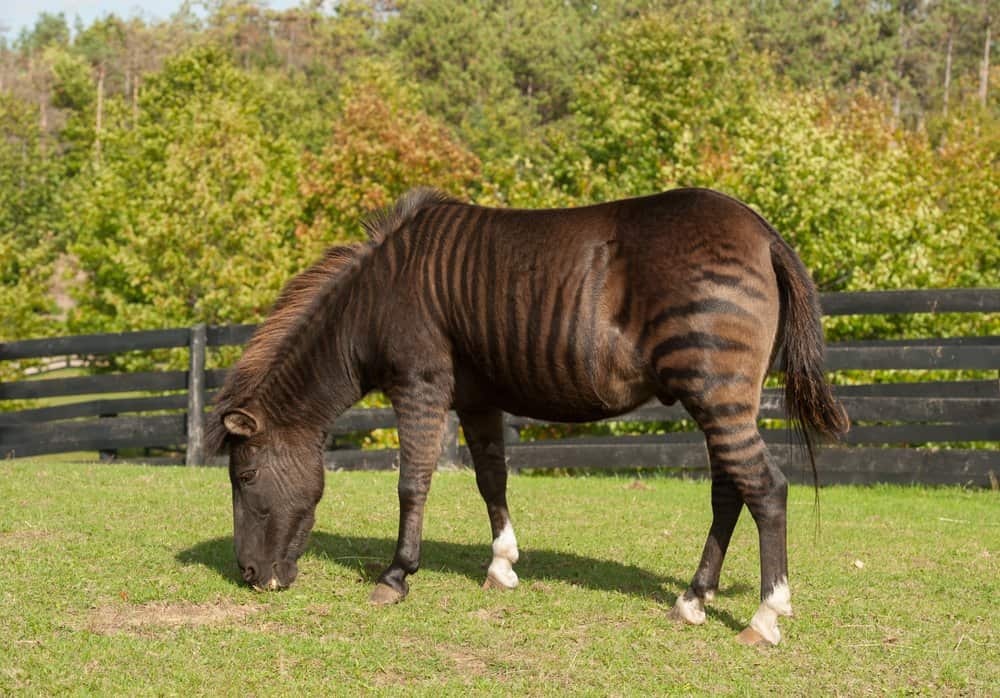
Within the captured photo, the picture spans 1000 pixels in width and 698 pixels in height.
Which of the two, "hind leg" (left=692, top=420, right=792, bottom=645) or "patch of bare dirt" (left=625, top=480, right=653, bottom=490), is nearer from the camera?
"hind leg" (left=692, top=420, right=792, bottom=645)

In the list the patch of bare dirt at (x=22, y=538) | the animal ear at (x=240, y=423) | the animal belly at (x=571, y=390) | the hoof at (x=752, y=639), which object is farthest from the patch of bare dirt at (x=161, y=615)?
the hoof at (x=752, y=639)

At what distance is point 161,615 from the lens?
5176mm

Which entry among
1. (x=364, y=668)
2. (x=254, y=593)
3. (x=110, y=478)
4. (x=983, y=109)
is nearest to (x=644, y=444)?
(x=110, y=478)

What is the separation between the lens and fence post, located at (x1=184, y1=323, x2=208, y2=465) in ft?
38.9

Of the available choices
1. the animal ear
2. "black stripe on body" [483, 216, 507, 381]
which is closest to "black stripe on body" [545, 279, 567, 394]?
"black stripe on body" [483, 216, 507, 381]

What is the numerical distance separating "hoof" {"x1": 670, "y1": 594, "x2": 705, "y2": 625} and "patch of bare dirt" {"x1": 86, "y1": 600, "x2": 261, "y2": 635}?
7.25 ft

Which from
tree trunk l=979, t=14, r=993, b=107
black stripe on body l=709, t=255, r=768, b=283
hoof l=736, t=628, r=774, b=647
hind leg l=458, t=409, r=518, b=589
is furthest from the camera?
tree trunk l=979, t=14, r=993, b=107

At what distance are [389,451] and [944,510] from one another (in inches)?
235

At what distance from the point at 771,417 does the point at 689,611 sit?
223 inches

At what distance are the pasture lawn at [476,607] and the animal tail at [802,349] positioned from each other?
1.04 m

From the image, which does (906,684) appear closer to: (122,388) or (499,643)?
(499,643)

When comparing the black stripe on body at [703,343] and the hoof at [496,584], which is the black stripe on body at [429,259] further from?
the hoof at [496,584]

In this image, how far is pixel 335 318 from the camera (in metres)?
6.11

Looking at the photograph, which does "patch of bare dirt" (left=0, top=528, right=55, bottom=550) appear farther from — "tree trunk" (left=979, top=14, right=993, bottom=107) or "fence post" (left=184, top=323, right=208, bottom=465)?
"tree trunk" (left=979, top=14, right=993, bottom=107)
